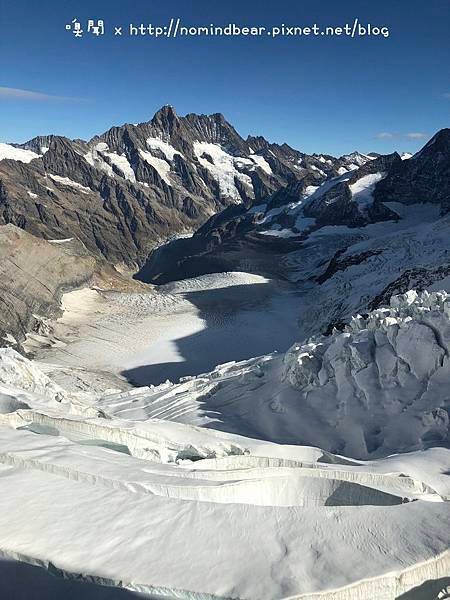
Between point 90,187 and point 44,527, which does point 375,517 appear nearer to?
point 44,527

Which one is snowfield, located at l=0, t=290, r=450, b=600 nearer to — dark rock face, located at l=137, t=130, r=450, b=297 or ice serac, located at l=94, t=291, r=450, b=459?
ice serac, located at l=94, t=291, r=450, b=459

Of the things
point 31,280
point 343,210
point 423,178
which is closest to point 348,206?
point 343,210

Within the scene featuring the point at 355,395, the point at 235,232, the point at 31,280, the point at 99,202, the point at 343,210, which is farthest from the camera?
the point at 99,202

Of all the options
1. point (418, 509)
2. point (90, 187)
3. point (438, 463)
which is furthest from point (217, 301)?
point (90, 187)

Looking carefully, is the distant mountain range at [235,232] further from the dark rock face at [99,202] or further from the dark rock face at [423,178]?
the dark rock face at [99,202]

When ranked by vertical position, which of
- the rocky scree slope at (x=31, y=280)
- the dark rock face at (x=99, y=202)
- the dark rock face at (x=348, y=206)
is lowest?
the rocky scree slope at (x=31, y=280)

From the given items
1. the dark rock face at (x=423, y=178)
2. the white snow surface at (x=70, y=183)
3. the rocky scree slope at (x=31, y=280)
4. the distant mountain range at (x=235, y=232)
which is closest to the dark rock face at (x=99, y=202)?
the white snow surface at (x=70, y=183)

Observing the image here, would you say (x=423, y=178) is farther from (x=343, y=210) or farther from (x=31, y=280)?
(x=31, y=280)

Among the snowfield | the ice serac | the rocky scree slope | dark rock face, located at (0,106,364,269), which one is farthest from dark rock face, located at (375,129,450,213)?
the snowfield
